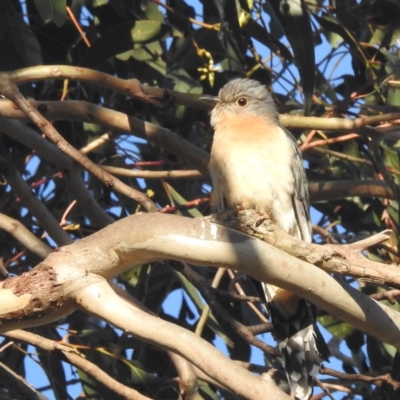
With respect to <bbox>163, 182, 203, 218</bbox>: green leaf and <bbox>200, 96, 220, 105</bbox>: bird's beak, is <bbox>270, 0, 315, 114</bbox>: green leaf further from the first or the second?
<bbox>163, 182, 203, 218</bbox>: green leaf

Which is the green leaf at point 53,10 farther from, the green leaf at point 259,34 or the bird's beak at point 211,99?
the green leaf at point 259,34

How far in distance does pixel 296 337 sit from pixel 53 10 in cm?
187

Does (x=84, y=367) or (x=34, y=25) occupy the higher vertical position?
(x=34, y=25)

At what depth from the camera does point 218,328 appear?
4.64 meters

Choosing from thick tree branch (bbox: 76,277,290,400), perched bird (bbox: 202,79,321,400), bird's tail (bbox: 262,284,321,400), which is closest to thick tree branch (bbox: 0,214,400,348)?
thick tree branch (bbox: 76,277,290,400)

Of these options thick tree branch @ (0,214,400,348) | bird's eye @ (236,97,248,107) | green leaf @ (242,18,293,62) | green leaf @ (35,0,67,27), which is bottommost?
bird's eye @ (236,97,248,107)

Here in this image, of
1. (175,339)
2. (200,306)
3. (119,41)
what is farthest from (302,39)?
(175,339)

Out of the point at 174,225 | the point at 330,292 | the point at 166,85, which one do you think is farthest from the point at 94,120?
the point at 330,292

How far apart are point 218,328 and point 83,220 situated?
136cm

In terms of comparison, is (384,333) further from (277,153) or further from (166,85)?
(166,85)

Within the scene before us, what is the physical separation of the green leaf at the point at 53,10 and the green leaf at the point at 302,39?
1055mm

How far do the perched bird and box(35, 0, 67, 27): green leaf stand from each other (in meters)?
0.79

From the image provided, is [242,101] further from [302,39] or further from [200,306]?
[200,306]

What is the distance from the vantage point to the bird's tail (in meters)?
4.14
